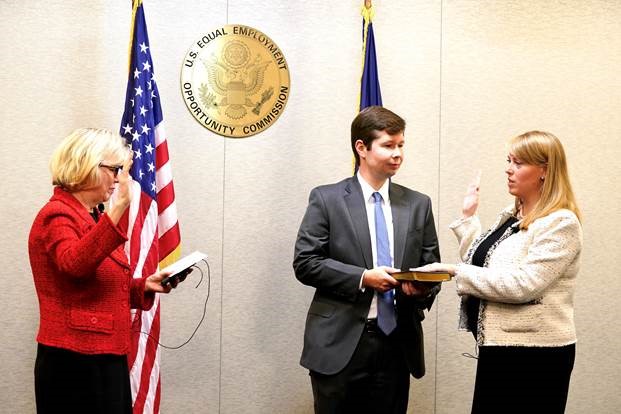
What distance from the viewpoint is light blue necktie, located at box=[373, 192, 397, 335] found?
9.16 feet

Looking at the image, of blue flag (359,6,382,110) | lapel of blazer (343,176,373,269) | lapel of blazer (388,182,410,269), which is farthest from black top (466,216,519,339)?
blue flag (359,6,382,110)

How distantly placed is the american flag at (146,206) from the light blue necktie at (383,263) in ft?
3.52

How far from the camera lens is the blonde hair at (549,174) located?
8.60 feet

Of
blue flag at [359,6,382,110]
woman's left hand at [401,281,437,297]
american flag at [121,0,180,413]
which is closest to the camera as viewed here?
woman's left hand at [401,281,437,297]

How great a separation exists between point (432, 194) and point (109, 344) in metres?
2.31

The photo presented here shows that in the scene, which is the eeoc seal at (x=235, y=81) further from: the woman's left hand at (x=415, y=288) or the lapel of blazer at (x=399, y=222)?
the woman's left hand at (x=415, y=288)

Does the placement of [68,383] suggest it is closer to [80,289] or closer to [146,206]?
[80,289]

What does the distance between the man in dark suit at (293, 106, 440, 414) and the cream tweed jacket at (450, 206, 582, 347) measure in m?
0.26

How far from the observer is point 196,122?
3859 millimetres

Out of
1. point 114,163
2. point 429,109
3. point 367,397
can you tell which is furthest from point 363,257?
point 429,109

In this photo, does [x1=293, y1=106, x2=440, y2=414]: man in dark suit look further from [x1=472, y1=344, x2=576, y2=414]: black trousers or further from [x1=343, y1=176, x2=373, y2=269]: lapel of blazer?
[x1=472, y1=344, x2=576, y2=414]: black trousers

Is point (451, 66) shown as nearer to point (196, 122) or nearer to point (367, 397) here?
point (196, 122)

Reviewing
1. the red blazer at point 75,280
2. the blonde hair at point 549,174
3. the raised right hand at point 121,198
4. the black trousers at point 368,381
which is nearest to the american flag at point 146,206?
the black trousers at point 368,381

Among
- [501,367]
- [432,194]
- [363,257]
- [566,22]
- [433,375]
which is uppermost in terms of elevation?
[566,22]
